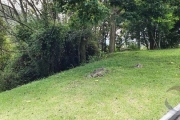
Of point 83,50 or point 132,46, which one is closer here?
point 83,50

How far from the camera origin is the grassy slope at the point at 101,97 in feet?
14.9

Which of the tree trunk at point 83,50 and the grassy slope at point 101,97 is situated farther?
the tree trunk at point 83,50

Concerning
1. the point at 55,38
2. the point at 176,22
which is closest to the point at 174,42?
the point at 176,22

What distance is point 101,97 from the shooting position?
17.6 ft

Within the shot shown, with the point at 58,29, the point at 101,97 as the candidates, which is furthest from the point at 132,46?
the point at 101,97

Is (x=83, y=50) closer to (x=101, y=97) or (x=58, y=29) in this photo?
(x=58, y=29)

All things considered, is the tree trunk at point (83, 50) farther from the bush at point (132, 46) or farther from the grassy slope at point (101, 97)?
the bush at point (132, 46)

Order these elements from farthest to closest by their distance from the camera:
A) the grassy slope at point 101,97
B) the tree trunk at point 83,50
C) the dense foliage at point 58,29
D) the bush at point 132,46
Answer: the bush at point 132,46
the tree trunk at point 83,50
the dense foliage at point 58,29
the grassy slope at point 101,97

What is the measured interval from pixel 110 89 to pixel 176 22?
372 inches

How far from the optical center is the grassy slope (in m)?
4.55

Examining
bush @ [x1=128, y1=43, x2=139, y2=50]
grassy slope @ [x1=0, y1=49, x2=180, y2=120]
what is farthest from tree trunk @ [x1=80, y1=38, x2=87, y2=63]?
bush @ [x1=128, y1=43, x2=139, y2=50]

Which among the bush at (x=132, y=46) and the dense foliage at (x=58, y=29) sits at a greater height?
the dense foliage at (x=58, y=29)

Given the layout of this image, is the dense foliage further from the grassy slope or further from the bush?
the bush

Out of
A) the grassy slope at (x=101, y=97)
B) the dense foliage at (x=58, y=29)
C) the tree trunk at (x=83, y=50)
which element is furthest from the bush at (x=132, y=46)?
the grassy slope at (x=101, y=97)
